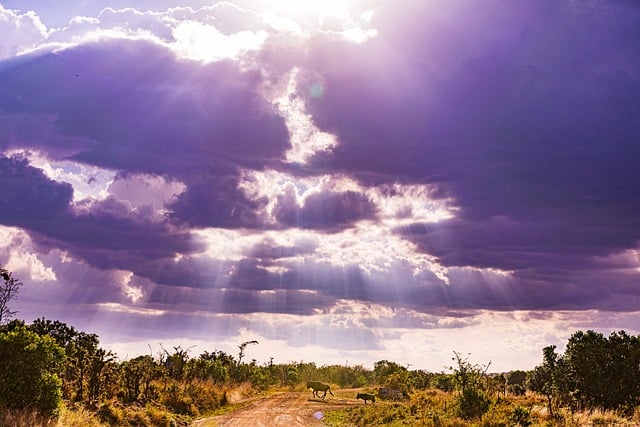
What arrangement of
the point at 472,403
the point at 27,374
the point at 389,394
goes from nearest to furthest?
the point at 27,374 → the point at 472,403 → the point at 389,394

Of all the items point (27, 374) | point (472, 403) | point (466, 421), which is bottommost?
point (466, 421)

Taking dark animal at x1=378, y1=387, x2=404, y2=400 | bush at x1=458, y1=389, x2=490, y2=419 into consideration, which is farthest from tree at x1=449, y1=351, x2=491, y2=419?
dark animal at x1=378, y1=387, x2=404, y2=400

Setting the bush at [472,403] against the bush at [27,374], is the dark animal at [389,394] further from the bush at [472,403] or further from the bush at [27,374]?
the bush at [27,374]

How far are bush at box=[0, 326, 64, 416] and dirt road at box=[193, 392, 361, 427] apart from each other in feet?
41.1

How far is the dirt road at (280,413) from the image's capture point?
109 ft

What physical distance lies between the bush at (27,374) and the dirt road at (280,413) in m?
12.5

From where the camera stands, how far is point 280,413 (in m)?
39.0

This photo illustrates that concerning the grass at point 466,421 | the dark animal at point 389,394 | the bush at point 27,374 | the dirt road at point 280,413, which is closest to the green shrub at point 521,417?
the grass at point 466,421

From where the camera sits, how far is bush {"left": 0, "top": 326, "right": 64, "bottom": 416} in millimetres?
20797

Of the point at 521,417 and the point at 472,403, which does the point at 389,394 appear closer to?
the point at 472,403

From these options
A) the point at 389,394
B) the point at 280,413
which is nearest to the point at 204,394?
the point at 280,413

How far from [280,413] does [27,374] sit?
21414mm

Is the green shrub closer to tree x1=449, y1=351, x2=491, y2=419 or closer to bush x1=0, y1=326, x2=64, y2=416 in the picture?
tree x1=449, y1=351, x2=491, y2=419

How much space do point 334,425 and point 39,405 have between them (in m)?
18.5
